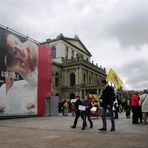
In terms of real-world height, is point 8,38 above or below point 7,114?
above

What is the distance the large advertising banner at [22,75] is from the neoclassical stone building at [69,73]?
36834mm

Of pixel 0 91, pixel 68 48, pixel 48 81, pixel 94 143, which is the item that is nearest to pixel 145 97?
pixel 94 143

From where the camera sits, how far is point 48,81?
3138cm

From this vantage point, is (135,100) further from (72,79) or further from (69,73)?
(72,79)

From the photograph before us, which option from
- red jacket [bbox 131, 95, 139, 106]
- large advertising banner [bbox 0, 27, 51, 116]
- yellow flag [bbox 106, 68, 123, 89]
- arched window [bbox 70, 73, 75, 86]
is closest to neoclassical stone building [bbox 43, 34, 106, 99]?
arched window [bbox 70, 73, 75, 86]

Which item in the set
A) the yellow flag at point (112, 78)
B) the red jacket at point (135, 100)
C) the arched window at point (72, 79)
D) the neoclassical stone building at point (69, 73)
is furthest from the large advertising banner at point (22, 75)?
the arched window at point (72, 79)

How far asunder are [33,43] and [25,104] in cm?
603

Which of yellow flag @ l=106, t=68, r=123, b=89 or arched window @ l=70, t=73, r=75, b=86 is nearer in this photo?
yellow flag @ l=106, t=68, r=123, b=89

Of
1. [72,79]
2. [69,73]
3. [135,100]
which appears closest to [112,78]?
[135,100]

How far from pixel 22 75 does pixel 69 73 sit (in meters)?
44.3

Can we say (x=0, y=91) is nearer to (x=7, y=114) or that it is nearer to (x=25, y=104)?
(x=7, y=114)

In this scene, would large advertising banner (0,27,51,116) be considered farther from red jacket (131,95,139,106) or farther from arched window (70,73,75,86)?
arched window (70,73,75,86)

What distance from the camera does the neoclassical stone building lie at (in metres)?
68.1

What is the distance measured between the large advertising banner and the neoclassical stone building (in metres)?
36.8
